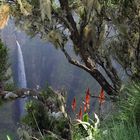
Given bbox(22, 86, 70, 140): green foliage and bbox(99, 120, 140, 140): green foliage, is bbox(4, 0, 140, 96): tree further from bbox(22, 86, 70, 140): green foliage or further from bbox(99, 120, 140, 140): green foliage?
bbox(99, 120, 140, 140): green foliage

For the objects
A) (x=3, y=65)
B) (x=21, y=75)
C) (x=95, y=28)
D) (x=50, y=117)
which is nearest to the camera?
(x=50, y=117)

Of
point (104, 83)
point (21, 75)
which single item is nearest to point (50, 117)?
point (104, 83)

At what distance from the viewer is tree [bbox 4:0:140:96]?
35.2 feet

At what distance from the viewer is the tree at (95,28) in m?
10.7

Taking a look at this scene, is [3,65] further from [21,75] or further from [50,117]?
[21,75]

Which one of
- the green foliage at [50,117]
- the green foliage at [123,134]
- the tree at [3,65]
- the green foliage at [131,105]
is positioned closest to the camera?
the green foliage at [123,134]

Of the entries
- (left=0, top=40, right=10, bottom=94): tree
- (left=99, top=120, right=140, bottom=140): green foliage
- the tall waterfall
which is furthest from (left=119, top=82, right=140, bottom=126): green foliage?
the tall waterfall

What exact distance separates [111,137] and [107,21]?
22.5ft

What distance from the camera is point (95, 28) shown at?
1145cm

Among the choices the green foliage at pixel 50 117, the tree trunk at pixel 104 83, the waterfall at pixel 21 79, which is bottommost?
the waterfall at pixel 21 79

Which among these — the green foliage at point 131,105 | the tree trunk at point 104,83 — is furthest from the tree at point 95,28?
the green foliage at point 131,105

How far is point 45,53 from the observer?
122 meters

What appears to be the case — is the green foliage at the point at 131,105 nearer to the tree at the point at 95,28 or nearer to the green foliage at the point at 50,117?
the green foliage at the point at 50,117

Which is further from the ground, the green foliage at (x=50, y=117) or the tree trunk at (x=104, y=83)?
the tree trunk at (x=104, y=83)
